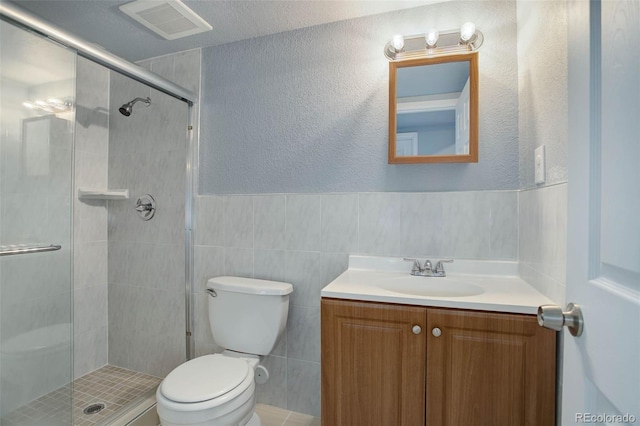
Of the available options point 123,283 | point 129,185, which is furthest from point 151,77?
point 123,283

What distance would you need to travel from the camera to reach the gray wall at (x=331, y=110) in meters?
1.41

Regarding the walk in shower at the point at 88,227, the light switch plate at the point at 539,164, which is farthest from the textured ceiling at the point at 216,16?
the light switch plate at the point at 539,164

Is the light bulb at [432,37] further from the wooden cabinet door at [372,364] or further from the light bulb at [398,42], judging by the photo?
the wooden cabinet door at [372,364]

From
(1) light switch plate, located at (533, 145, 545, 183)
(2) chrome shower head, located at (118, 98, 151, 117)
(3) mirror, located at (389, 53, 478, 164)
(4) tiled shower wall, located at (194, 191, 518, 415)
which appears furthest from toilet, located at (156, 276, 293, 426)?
(2) chrome shower head, located at (118, 98, 151, 117)

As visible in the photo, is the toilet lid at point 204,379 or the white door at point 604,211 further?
the toilet lid at point 204,379

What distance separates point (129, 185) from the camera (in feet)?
7.00

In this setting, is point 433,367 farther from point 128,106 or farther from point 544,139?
point 128,106

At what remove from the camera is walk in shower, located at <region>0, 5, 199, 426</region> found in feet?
4.08

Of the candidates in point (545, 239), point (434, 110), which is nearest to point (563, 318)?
point (545, 239)

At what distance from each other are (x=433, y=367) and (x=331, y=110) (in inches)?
51.5

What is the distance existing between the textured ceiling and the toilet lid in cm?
166

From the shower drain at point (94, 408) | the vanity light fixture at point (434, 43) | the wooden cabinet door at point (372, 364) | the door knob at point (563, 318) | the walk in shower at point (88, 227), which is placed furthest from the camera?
the shower drain at point (94, 408)

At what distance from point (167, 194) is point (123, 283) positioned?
77cm

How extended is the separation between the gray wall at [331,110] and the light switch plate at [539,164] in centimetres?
25
